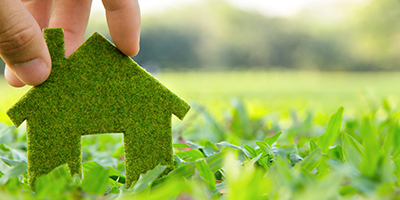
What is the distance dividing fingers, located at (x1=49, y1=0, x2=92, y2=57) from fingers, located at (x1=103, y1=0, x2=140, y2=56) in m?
0.41

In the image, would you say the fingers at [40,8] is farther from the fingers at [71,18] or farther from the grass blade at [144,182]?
the grass blade at [144,182]

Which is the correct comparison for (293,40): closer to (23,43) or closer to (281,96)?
(281,96)

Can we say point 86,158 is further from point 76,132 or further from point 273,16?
point 273,16

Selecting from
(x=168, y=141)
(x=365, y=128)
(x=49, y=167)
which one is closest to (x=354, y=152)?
(x=365, y=128)

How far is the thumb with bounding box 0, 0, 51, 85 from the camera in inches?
26.5

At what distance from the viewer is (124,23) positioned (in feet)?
2.52

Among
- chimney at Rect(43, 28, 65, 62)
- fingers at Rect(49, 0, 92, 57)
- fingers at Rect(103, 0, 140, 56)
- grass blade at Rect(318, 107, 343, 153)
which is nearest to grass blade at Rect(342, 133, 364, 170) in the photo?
grass blade at Rect(318, 107, 343, 153)

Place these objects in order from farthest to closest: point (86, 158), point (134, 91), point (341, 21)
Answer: point (341, 21)
point (86, 158)
point (134, 91)

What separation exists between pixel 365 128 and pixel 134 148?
1.55 feet

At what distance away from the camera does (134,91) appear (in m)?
0.72

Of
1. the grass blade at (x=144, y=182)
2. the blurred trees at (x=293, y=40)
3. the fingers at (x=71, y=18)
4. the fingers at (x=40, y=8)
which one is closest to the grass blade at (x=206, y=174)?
the grass blade at (x=144, y=182)

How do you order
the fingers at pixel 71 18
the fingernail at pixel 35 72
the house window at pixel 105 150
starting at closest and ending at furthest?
1. the fingernail at pixel 35 72
2. the house window at pixel 105 150
3. the fingers at pixel 71 18

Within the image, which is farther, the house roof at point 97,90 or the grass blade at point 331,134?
the grass blade at point 331,134

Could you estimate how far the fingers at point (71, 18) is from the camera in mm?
1111
